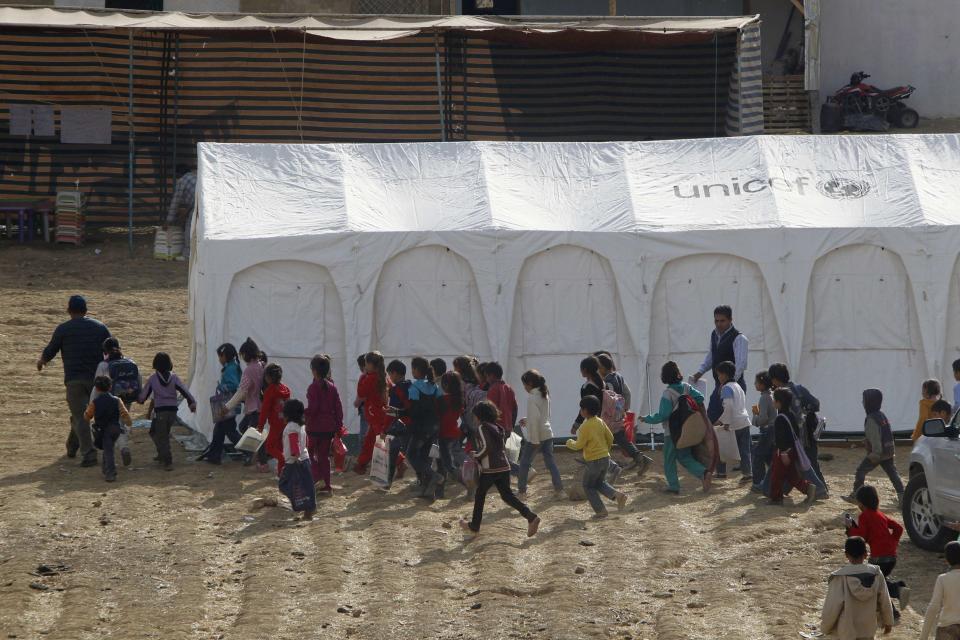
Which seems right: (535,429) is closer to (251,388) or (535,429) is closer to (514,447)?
(514,447)

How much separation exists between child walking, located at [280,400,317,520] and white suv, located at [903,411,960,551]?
15.6 ft

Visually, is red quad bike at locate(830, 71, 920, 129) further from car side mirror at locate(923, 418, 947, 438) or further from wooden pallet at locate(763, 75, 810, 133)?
car side mirror at locate(923, 418, 947, 438)

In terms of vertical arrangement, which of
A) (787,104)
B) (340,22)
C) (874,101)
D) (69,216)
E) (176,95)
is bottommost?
(69,216)

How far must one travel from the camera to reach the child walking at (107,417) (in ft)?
40.2

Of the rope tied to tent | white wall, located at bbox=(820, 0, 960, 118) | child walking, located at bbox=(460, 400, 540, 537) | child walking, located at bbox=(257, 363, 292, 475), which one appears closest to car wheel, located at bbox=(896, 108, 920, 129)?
white wall, located at bbox=(820, 0, 960, 118)

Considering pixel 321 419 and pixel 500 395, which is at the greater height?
pixel 500 395

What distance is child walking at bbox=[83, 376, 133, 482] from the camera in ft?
40.2

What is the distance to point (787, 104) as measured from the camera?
25.5 m

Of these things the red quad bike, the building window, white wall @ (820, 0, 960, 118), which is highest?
the building window

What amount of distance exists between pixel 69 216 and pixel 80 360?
27.4ft

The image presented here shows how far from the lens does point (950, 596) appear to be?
718cm

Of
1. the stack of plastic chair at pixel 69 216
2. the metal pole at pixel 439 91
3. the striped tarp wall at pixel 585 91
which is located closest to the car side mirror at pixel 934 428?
the metal pole at pixel 439 91

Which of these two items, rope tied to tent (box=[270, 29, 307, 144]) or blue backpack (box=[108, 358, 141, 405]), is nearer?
blue backpack (box=[108, 358, 141, 405])

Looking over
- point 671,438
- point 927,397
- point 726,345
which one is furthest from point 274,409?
point 927,397
